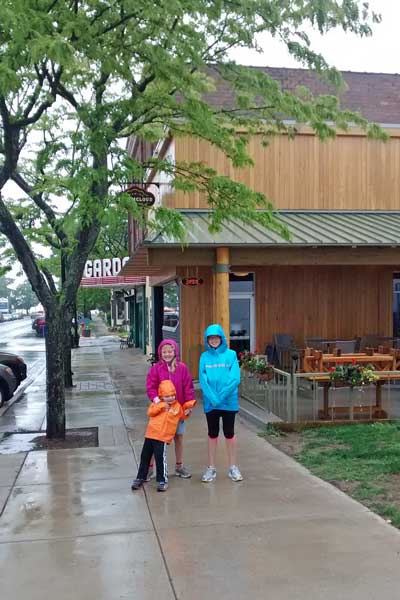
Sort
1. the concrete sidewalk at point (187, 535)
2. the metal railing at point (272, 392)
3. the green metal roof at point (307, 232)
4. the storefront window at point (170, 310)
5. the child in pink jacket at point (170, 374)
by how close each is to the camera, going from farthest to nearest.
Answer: the storefront window at point (170, 310) → the green metal roof at point (307, 232) → the metal railing at point (272, 392) → the child in pink jacket at point (170, 374) → the concrete sidewalk at point (187, 535)

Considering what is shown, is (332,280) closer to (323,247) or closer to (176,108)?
(323,247)

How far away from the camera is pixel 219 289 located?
1138 centimetres

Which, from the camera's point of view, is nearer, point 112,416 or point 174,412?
point 174,412

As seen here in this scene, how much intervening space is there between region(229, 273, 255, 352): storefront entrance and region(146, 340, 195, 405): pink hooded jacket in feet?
26.4

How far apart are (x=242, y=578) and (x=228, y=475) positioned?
2543 mm

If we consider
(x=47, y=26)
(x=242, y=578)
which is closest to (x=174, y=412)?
(x=242, y=578)

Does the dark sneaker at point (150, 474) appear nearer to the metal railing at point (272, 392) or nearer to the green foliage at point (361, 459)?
the green foliage at point (361, 459)

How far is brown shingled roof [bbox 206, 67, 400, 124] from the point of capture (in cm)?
1561

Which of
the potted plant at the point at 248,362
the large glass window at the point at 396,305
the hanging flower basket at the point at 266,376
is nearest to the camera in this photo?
the hanging flower basket at the point at 266,376

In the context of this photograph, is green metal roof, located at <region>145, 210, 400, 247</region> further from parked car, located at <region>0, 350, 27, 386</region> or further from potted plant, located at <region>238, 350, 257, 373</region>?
parked car, located at <region>0, 350, 27, 386</region>

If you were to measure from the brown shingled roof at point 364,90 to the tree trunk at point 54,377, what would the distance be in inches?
387

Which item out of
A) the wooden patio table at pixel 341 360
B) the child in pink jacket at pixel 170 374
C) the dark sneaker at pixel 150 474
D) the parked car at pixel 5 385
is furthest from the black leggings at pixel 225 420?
the parked car at pixel 5 385

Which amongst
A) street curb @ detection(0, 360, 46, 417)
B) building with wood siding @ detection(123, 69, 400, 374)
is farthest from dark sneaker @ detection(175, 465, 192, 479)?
building with wood siding @ detection(123, 69, 400, 374)

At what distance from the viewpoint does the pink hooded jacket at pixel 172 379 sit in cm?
617
